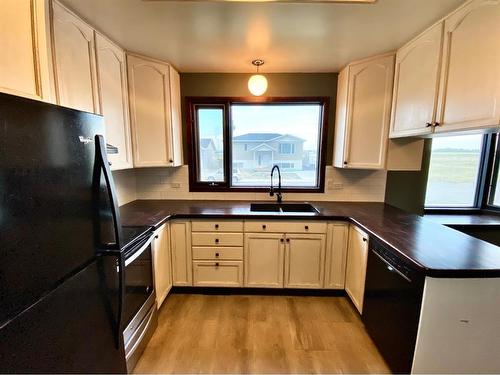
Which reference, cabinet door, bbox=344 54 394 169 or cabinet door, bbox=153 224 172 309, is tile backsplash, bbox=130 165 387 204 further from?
cabinet door, bbox=153 224 172 309

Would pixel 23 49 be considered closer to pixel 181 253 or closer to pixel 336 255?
pixel 181 253

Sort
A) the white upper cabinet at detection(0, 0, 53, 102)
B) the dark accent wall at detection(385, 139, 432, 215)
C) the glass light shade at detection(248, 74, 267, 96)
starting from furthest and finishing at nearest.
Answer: the dark accent wall at detection(385, 139, 432, 215) → the glass light shade at detection(248, 74, 267, 96) → the white upper cabinet at detection(0, 0, 53, 102)

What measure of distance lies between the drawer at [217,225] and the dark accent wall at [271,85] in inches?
58.0

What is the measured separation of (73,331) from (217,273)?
1.66 m

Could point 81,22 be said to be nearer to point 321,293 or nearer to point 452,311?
point 452,311

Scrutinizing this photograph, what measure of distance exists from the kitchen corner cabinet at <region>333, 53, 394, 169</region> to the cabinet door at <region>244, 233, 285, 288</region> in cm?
113

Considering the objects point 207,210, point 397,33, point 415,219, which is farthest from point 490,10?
point 207,210

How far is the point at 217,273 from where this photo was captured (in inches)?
95.9

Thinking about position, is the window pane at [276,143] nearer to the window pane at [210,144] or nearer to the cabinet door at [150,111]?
the window pane at [210,144]

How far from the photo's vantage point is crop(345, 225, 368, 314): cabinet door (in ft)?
6.55

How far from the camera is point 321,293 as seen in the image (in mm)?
2465

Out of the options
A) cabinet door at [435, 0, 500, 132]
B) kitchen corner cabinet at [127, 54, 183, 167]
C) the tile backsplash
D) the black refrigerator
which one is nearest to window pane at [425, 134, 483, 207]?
the tile backsplash

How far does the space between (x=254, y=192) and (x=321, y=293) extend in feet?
4.38

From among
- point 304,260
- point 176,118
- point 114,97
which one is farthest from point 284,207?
point 114,97
